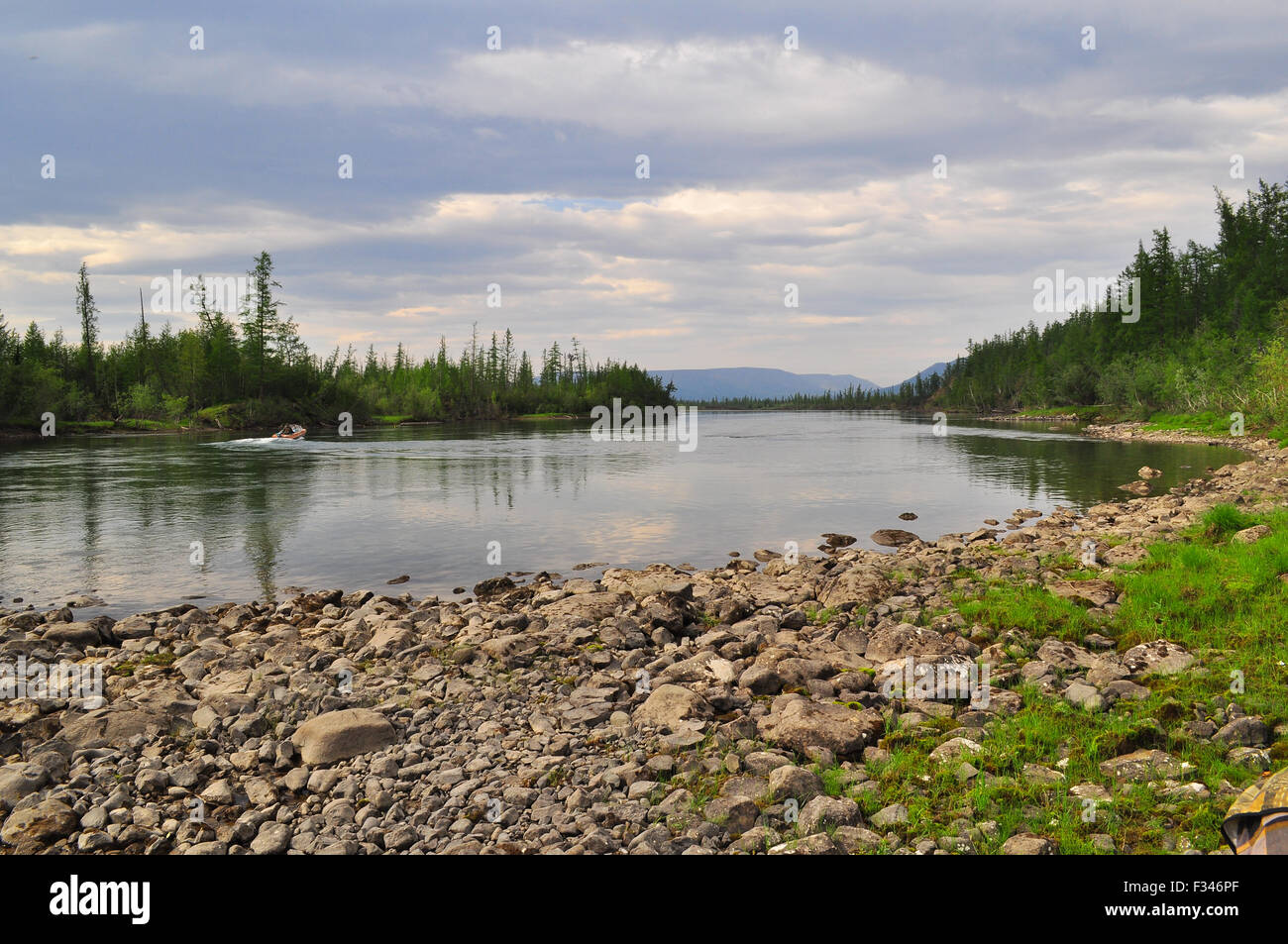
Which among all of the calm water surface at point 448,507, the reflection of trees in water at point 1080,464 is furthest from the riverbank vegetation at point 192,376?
the reflection of trees in water at point 1080,464

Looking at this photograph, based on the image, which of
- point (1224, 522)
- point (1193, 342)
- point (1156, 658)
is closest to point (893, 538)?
point (1224, 522)

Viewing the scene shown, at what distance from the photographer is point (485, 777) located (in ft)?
26.2

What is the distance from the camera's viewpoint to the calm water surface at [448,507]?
2189 centimetres

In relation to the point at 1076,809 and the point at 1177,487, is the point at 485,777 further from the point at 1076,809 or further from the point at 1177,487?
the point at 1177,487

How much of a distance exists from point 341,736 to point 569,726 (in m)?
2.61

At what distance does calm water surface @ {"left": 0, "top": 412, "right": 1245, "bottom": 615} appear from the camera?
21.9 m

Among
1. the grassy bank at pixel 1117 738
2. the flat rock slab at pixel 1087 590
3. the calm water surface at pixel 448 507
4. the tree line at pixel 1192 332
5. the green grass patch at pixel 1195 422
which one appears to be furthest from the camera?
the tree line at pixel 1192 332

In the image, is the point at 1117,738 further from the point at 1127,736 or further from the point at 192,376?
the point at 192,376

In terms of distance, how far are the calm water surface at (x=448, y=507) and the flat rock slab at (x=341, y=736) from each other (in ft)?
33.4

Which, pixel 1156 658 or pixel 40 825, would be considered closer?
pixel 40 825

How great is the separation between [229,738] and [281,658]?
3.34 metres

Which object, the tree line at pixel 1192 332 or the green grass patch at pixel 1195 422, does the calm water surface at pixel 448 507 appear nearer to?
the green grass patch at pixel 1195 422

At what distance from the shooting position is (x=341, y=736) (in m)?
8.80
